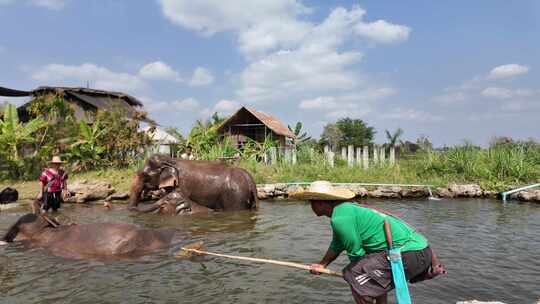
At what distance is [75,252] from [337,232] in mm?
4229

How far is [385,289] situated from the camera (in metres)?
3.56

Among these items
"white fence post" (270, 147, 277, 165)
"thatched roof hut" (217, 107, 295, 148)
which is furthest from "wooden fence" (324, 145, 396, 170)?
"thatched roof hut" (217, 107, 295, 148)

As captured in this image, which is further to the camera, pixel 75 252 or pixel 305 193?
pixel 75 252

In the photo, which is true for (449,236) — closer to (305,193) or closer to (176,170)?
(305,193)

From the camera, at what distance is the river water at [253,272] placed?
479 centimetres

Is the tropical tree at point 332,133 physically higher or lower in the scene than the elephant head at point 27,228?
higher

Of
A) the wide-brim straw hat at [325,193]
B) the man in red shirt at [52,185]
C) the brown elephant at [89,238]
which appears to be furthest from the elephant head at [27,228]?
the wide-brim straw hat at [325,193]

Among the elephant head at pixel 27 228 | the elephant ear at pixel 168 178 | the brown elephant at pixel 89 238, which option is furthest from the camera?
the elephant ear at pixel 168 178

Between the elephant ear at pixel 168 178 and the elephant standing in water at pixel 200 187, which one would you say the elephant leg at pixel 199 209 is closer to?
the elephant standing in water at pixel 200 187

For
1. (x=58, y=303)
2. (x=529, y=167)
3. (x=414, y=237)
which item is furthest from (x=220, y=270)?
(x=529, y=167)

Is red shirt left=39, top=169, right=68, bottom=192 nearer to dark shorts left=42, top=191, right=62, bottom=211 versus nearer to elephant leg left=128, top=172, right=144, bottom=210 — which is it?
dark shorts left=42, top=191, right=62, bottom=211

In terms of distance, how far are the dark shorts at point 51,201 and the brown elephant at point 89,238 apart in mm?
4087

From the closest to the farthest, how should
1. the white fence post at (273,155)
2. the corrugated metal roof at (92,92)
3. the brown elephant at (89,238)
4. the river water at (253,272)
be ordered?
1. the river water at (253,272)
2. the brown elephant at (89,238)
3. the white fence post at (273,155)
4. the corrugated metal roof at (92,92)

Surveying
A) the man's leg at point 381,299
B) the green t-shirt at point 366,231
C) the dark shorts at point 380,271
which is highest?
the green t-shirt at point 366,231
